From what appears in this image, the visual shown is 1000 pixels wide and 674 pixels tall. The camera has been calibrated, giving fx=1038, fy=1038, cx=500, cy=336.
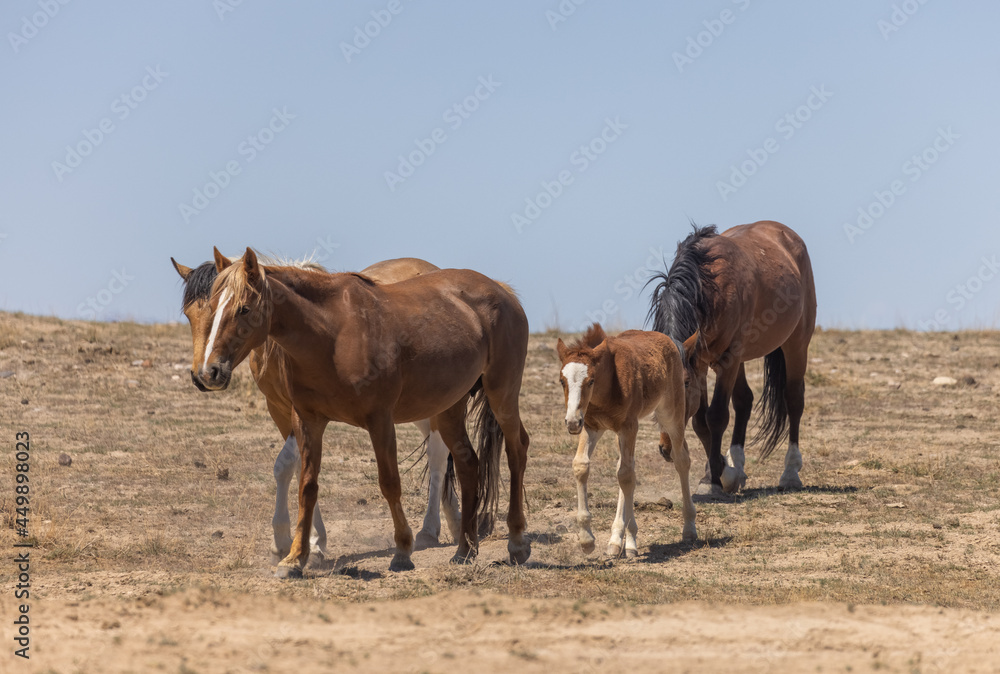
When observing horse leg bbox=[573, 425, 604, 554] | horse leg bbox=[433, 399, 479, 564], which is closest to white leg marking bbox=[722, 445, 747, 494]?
horse leg bbox=[573, 425, 604, 554]

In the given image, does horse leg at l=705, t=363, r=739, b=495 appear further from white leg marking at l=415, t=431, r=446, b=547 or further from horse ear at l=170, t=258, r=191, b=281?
horse ear at l=170, t=258, r=191, b=281

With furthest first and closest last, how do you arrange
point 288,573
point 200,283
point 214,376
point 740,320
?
point 740,320
point 200,283
point 288,573
point 214,376

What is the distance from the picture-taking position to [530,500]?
941 centimetres

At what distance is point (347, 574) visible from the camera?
6422 millimetres

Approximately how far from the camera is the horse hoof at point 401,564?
648cm

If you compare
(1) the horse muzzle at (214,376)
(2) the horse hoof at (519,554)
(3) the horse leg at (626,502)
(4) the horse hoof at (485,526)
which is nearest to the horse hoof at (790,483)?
(3) the horse leg at (626,502)

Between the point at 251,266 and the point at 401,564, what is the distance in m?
2.09

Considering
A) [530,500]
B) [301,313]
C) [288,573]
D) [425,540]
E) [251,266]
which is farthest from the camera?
[530,500]

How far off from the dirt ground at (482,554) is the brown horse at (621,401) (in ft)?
1.16

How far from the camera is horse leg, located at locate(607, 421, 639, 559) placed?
741 centimetres

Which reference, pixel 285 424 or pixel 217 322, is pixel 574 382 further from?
pixel 217 322

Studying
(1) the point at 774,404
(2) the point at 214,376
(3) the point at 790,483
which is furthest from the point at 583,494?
(1) the point at 774,404

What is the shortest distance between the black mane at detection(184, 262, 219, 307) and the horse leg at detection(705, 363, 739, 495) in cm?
508

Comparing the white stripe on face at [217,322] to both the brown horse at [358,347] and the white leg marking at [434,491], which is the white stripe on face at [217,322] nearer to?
the brown horse at [358,347]
